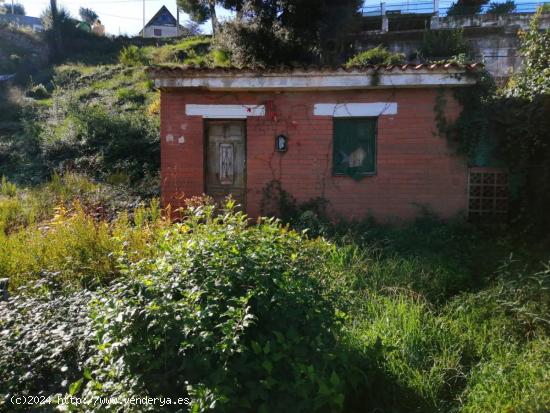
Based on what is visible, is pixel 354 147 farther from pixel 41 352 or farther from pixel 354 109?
pixel 41 352

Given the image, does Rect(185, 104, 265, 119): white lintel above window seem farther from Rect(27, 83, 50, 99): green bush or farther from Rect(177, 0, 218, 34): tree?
Rect(27, 83, 50, 99): green bush

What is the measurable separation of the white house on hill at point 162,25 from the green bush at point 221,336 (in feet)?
125

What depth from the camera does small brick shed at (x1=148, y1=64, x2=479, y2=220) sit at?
332 inches

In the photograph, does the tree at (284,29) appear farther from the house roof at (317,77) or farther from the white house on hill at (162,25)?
the white house on hill at (162,25)

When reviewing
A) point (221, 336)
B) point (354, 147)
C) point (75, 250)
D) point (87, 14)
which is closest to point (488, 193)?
point (354, 147)

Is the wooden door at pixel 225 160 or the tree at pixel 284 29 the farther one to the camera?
the tree at pixel 284 29

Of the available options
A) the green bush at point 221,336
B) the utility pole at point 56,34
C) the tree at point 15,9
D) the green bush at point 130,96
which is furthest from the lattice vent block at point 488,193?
the tree at point 15,9

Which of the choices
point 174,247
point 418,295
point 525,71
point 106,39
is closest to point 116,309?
point 174,247

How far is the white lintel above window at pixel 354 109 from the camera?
857 cm

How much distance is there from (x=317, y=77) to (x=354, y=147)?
1459 millimetres

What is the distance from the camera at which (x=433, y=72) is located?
26.5ft

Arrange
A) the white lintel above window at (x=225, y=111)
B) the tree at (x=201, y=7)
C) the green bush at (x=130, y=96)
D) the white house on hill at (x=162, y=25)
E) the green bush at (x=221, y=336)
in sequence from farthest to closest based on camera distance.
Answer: the white house on hill at (x=162, y=25) < the green bush at (x=130, y=96) < the tree at (x=201, y=7) < the white lintel above window at (x=225, y=111) < the green bush at (x=221, y=336)

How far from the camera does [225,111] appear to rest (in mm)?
8969

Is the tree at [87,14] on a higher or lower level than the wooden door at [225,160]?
higher
